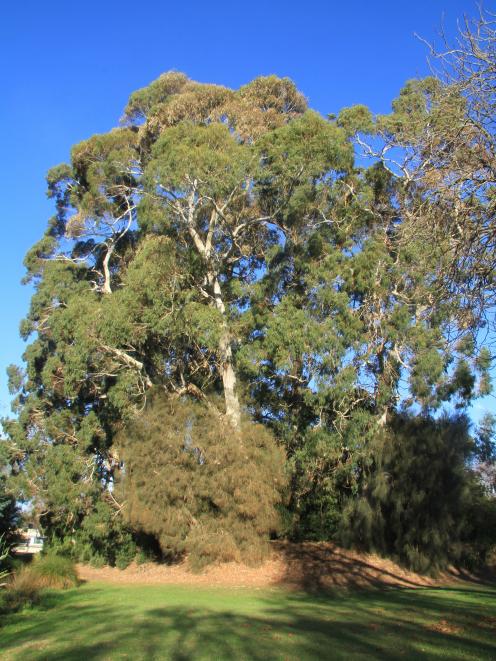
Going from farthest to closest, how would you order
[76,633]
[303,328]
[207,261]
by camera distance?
1. [207,261]
2. [303,328]
3. [76,633]

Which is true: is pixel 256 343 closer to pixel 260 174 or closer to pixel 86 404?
pixel 260 174

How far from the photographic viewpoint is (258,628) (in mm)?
10953

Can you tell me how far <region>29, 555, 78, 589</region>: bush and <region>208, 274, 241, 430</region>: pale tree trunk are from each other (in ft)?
26.6

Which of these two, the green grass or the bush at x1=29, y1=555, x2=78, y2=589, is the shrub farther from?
the green grass

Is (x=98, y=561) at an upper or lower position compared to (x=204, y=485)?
lower

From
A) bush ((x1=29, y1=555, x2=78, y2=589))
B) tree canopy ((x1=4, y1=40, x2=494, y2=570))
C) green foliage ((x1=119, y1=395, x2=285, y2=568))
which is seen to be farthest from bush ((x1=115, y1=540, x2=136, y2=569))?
bush ((x1=29, y1=555, x2=78, y2=589))

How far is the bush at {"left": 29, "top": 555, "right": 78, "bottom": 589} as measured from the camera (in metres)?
20.6

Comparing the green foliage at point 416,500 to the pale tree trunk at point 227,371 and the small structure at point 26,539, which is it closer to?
the pale tree trunk at point 227,371

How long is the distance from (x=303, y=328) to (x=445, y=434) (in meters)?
6.94

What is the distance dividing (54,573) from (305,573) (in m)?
8.91

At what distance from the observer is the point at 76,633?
11.4 m

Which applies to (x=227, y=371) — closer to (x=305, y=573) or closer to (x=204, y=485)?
(x=204, y=485)

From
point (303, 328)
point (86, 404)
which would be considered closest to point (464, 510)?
point (303, 328)

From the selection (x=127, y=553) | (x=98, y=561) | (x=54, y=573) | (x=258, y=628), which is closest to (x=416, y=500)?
(x=54, y=573)
